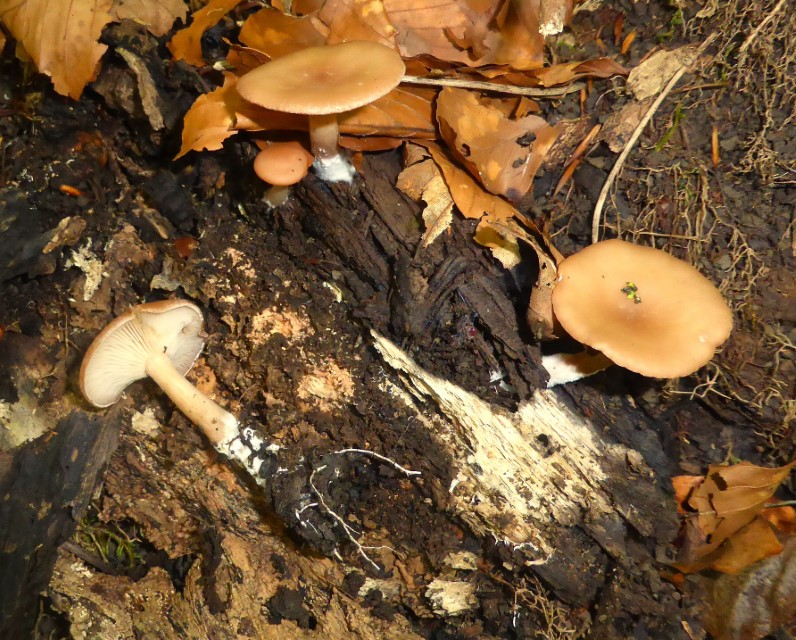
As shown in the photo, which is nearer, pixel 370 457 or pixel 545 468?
pixel 545 468

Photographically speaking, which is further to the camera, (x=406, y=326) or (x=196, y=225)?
(x=196, y=225)

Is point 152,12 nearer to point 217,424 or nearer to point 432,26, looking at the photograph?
point 432,26

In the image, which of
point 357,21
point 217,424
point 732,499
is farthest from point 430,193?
point 732,499

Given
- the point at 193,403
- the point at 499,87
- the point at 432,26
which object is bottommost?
the point at 193,403

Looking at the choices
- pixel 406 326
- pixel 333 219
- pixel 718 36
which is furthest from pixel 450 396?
pixel 718 36

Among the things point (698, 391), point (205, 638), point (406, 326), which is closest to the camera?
point (406, 326)

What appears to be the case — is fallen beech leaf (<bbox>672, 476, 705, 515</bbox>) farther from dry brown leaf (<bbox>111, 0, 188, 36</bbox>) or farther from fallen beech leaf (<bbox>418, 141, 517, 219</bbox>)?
dry brown leaf (<bbox>111, 0, 188, 36</bbox>)

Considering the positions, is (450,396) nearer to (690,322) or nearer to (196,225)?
(690,322)
